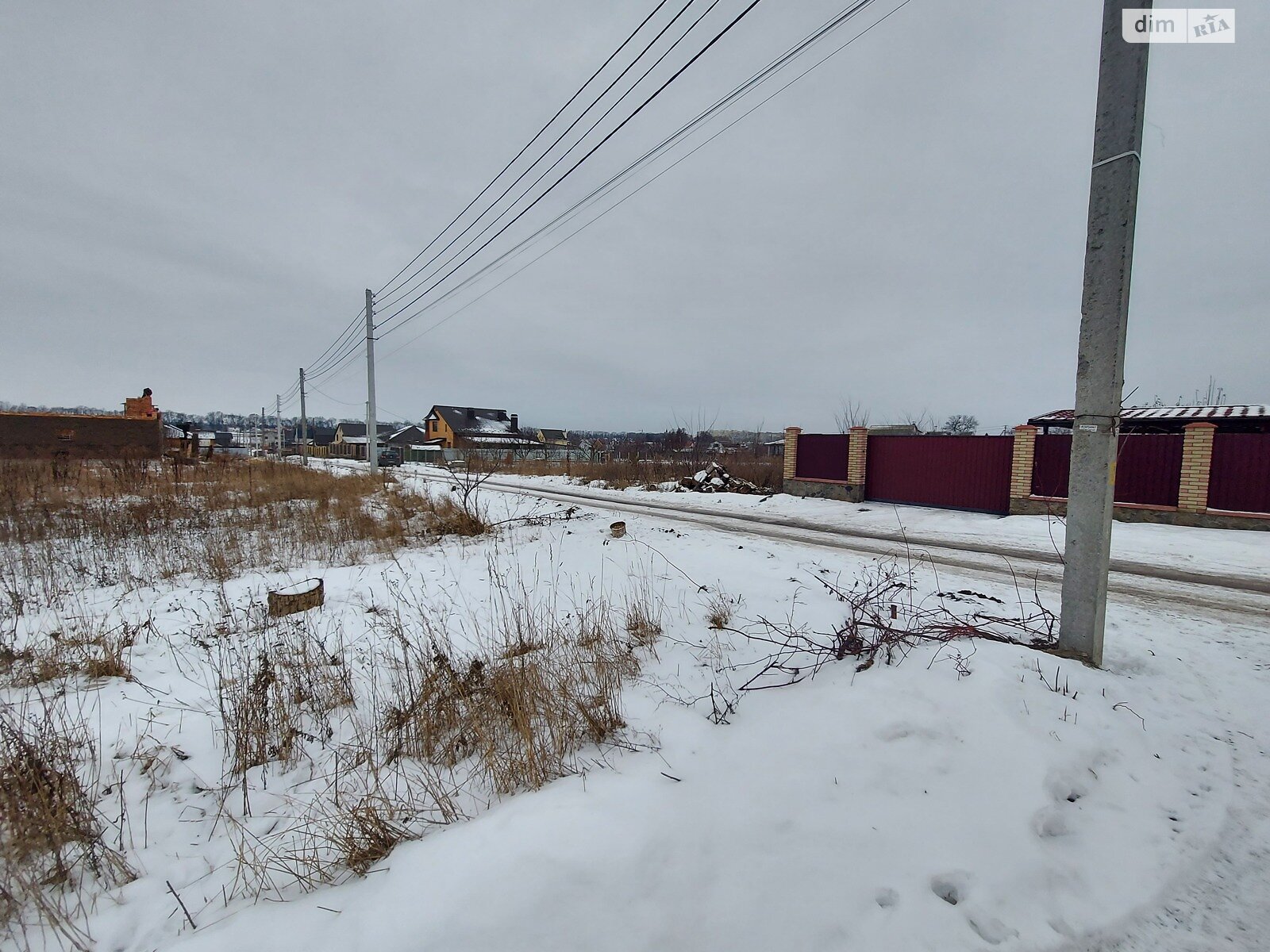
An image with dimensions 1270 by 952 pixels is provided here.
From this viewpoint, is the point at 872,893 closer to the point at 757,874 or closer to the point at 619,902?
the point at 757,874

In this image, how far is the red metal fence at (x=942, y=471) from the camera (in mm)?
11633

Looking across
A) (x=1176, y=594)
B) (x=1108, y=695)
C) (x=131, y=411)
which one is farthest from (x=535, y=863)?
(x=131, y=411)

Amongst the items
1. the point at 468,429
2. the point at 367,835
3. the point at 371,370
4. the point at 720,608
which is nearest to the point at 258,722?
the point at 367,835

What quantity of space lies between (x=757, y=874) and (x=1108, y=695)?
8.21 ft

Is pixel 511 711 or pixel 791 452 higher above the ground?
pixel 791 452

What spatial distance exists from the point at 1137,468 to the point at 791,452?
771 cm

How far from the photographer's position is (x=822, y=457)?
14984 mm

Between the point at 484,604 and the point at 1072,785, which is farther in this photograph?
the point at 484,604

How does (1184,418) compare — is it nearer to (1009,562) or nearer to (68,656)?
(1009,562)

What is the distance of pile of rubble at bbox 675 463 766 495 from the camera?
53.7 feet

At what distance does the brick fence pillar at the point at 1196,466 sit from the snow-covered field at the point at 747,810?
7764mm

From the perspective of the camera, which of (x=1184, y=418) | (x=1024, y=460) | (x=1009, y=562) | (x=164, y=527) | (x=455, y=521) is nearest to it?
(x=1009, y=562)

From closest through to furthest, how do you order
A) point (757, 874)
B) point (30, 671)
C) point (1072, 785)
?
1. point (757, 874)
2. point (1072, 785)
3. point (30, 671)

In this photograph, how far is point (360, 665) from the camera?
376cm
